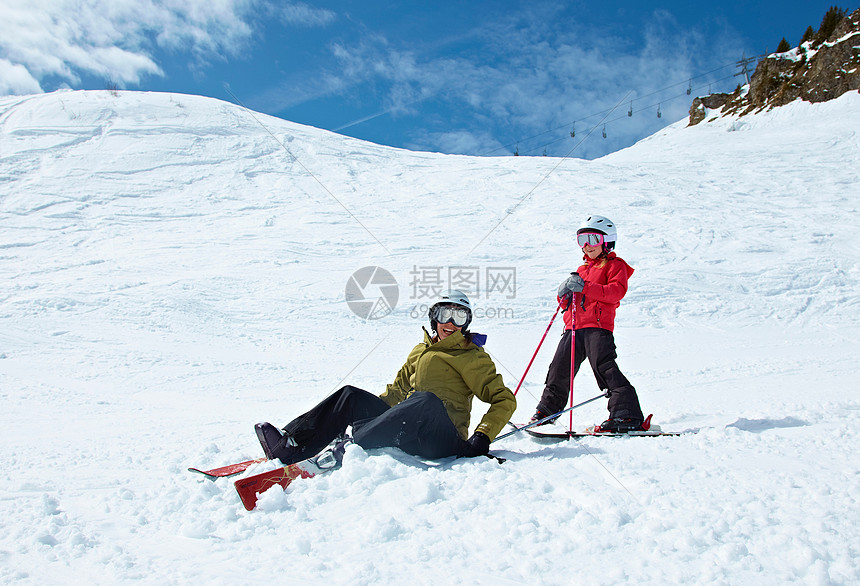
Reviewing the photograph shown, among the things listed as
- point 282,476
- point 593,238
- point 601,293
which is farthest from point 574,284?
point 282,476

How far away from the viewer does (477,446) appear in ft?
10.6

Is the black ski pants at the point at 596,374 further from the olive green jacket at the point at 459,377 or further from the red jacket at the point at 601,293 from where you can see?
the olive green jacket at the point at 459,377

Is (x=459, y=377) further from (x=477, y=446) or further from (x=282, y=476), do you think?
(x=282, y=476)

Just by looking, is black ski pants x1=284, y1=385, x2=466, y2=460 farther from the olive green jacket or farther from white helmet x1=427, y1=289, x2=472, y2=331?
white helmet x1=427, y1=289, x2=472, y2=331

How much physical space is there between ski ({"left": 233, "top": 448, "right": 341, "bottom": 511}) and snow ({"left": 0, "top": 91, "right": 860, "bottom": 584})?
0.08m

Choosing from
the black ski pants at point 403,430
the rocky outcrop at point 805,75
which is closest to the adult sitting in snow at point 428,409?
the black ski pants at point 403,430

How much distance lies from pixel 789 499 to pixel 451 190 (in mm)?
16238

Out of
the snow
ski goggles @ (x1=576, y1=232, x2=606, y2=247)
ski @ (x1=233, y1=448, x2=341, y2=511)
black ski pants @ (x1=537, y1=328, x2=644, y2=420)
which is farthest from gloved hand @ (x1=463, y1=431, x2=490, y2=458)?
ski goggles @ (x1=576, y1=232, x2=606, y2=247)

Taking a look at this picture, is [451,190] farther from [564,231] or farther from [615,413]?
[615,413]

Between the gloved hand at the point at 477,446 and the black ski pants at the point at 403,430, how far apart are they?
40mm

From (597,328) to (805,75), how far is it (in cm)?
3919

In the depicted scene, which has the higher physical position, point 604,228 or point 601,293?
point 604,228

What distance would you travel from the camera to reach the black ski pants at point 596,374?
3.92 meters

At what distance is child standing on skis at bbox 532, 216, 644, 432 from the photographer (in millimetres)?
3932
